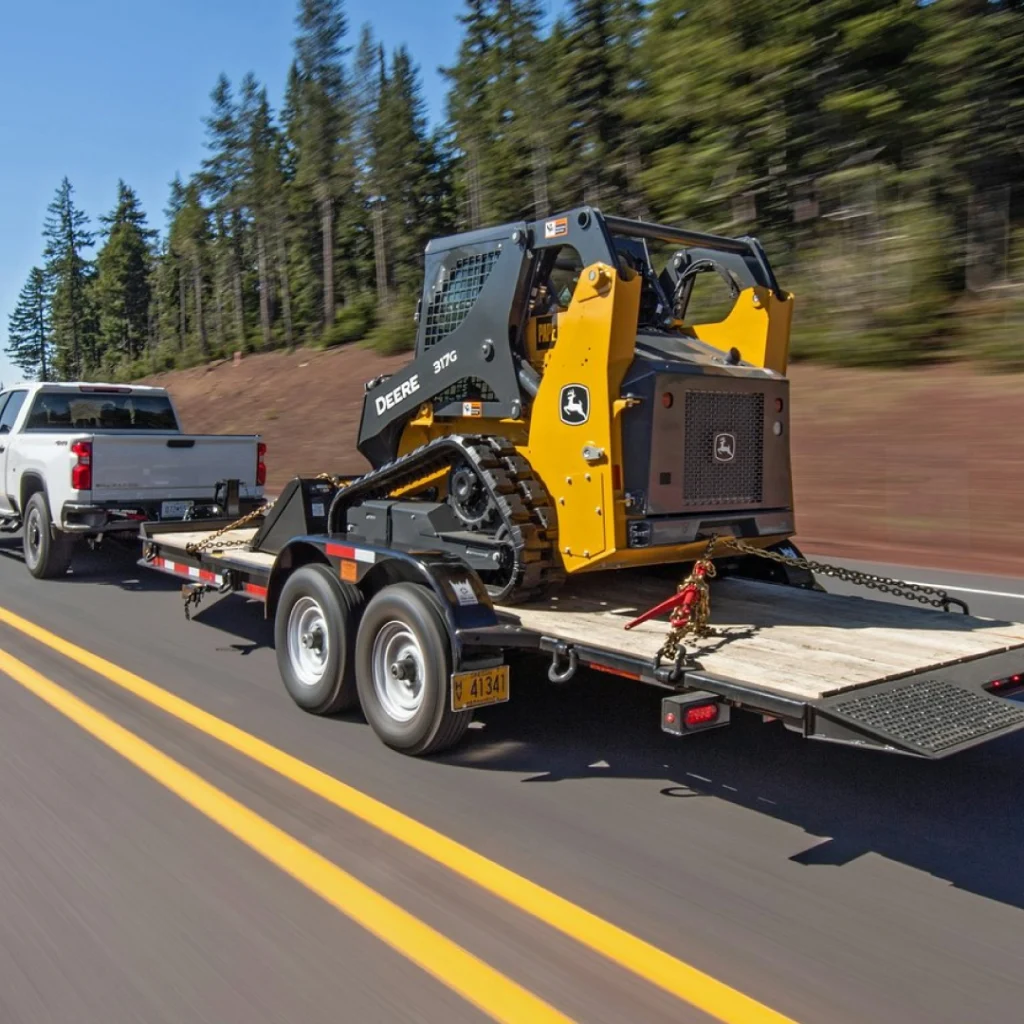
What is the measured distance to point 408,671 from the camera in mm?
5367

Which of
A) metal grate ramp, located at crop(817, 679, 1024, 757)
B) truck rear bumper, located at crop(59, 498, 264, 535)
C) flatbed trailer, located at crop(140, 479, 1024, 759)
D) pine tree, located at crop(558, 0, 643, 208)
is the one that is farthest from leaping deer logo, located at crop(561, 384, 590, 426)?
pine tree, located at crop(558, 0, 643, 208)

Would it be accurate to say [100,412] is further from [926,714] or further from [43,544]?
[926,714]

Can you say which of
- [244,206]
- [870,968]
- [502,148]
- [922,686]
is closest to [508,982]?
[870,968]

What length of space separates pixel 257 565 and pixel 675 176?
22815 mm

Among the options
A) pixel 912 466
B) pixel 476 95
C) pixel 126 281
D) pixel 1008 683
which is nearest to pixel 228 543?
pixel 1008 683

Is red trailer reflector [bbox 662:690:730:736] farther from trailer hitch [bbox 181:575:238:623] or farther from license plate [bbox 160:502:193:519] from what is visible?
license plate [bbox 160:502:193:519]

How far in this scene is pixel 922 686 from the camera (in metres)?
4.26

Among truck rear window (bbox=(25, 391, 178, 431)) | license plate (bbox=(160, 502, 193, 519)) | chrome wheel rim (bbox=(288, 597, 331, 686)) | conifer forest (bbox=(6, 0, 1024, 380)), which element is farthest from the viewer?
conifer forest (bbox=(6, 0, 1024, 380))

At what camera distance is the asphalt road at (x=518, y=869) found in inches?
125

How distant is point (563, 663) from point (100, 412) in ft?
28.4

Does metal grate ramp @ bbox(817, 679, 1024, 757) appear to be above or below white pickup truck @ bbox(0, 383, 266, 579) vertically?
below

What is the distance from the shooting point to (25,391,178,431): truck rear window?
37.9 feet

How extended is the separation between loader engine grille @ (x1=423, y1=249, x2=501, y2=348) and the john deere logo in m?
1.71

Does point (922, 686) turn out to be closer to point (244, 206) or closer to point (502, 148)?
point (502, 148)
